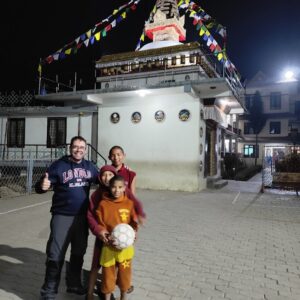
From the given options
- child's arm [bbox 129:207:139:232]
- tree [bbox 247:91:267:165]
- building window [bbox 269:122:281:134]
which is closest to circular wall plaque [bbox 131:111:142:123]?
child's arm [bbox 129:207:139:232]

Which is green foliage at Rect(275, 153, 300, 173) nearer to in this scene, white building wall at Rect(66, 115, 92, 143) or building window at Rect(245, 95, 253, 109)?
white building wall at Rect(66, 115, 92, 143)

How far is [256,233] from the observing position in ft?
21.5

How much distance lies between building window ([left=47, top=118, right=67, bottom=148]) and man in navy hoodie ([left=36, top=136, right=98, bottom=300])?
1257 centimetres

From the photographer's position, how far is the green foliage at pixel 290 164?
13.3 m

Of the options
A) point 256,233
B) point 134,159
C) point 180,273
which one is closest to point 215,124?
point 134,159

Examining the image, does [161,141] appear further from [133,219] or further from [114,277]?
[114,277]

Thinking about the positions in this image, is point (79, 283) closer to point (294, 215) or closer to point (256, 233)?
point (256, 233)

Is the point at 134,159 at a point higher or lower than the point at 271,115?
lower

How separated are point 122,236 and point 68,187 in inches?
36.9

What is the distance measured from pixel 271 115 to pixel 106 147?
3165cm

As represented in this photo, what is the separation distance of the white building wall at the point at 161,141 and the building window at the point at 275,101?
31.1 m

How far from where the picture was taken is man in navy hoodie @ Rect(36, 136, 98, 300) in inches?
130

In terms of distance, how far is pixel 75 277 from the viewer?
366 cm

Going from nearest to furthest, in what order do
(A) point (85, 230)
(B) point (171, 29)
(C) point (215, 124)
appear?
1. (A) point (85, 230)
2. (C) point (215, 124)
3. (B) point (171, 29)
